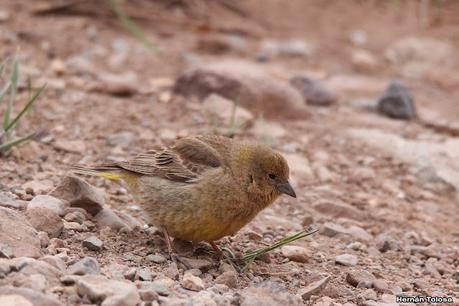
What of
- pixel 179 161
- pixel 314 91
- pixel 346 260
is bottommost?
pixel 314 91

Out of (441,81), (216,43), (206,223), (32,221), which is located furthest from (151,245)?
(441,81)

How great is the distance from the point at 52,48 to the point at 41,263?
17.7 ft

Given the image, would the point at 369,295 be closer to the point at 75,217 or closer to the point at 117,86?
the point at 75,217

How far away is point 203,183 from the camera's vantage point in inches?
195

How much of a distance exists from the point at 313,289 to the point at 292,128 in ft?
11.9

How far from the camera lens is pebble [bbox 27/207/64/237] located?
15.3 ft

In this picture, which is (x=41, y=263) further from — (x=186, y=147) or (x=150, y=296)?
(x=186, y=147)

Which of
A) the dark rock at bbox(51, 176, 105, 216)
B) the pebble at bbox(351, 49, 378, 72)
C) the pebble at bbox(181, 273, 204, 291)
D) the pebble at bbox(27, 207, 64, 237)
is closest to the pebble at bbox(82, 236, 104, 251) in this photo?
the pebble at bbox(27, 207, 64, 237)

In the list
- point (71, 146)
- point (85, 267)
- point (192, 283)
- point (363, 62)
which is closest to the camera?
point (85, 267)

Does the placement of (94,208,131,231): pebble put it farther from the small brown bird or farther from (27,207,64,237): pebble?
A: (27,207,64,237): pebble

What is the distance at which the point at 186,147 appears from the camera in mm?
5355

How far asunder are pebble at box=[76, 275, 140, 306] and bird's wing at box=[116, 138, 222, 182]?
1.31 meters

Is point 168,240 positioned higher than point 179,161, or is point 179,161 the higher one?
point 179,161

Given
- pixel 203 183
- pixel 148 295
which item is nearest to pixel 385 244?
pixel 203 183
